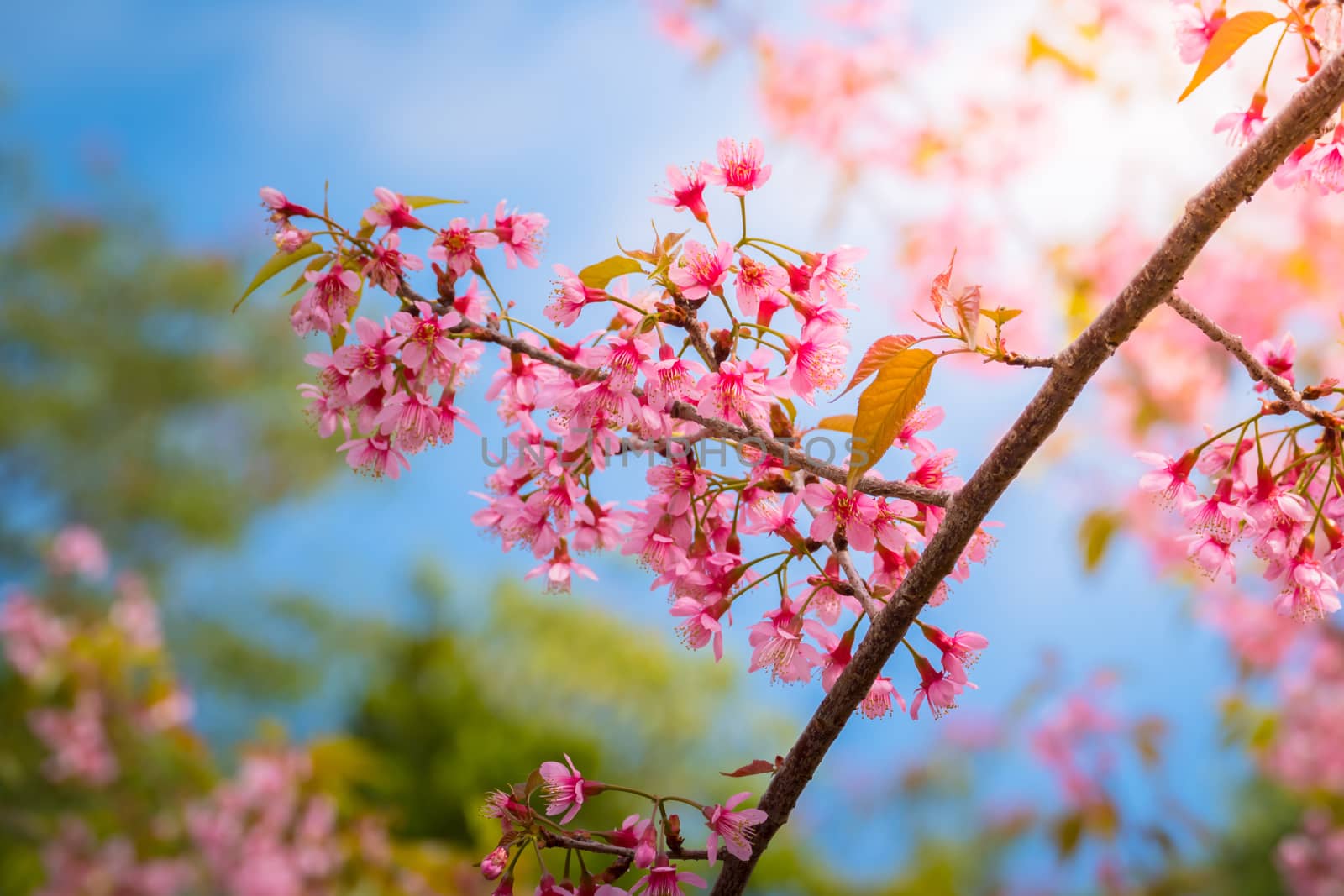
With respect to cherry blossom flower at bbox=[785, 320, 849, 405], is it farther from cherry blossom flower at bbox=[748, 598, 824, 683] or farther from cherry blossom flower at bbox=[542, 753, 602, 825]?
cherry blossom flower at bbox=[542, 753, 602, 825]

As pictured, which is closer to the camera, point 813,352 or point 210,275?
point 813,352

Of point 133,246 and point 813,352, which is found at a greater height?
point 133,246

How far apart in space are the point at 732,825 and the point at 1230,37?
601mm

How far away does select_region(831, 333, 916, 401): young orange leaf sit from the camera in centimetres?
59

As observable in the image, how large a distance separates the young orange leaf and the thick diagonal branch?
0.28 feet

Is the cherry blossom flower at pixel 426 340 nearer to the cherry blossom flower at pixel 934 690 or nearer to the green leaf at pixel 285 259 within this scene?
the green leaf at pixel 285 259

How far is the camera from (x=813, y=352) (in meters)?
0.64

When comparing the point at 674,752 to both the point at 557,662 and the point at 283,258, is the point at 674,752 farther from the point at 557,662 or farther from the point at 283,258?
the point at 283,258

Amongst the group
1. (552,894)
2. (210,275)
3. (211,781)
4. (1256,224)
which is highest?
(210,275)

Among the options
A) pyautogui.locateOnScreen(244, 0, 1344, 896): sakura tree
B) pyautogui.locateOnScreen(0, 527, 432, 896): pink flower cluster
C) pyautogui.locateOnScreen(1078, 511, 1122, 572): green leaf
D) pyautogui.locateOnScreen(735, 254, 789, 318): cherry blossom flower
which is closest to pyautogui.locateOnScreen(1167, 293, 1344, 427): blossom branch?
pyautogui.locateOnScreen(244, 0, 1344, 896): sakura tree

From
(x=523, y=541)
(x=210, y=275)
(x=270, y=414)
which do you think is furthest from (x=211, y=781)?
(x=210, y=275)

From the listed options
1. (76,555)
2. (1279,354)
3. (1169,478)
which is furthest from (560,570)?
(76,555)

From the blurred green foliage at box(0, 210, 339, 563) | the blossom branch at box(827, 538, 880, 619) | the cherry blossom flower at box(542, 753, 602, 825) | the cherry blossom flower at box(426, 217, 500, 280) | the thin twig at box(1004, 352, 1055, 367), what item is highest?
the blurred green foliage at box(0, 210, 339, 563)

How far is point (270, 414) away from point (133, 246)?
4.73 ft
